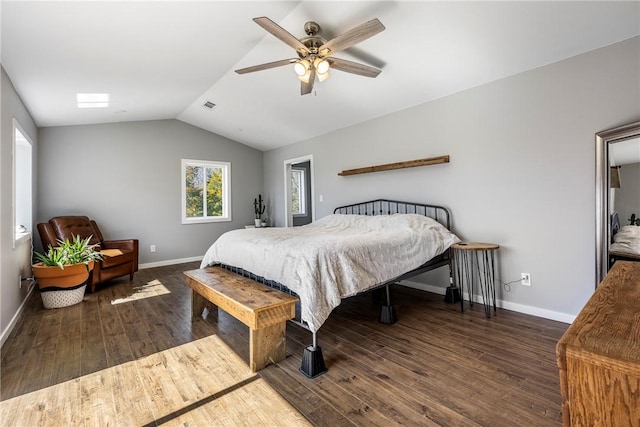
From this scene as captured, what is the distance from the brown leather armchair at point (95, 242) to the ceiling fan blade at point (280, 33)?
143 inches

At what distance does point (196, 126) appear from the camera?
5965mm

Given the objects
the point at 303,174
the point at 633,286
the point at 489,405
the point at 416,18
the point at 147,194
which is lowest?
the point at 489,405

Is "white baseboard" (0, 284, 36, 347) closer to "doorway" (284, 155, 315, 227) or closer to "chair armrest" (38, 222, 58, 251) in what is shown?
"chair armrest" (38, 222, 58, 251)

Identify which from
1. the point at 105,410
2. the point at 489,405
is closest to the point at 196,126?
the point at 105,410

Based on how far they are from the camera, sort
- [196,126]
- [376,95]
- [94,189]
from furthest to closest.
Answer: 1. [196,126]
2. [94,189]
3. [376,95]

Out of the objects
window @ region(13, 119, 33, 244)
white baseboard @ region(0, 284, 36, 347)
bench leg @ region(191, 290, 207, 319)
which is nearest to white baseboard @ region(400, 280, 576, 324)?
bench leg @ region(191, 290, 207, 319)

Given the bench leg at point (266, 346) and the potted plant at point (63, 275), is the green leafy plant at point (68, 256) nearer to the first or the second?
the potted plant at point (63, 275)

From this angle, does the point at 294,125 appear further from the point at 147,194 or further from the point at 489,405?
the point at 489,405

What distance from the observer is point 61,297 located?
10.8 feet

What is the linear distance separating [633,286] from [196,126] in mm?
6437

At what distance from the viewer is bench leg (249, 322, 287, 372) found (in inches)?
79.7

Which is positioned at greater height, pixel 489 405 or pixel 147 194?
pixel 147 194

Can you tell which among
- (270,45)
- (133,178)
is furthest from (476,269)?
(133,178)

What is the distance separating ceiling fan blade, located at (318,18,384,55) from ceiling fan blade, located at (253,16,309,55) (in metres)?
0.15
